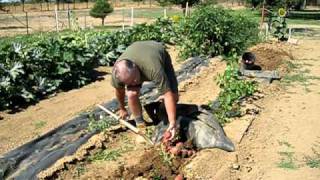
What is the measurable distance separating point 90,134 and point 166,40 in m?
8.24

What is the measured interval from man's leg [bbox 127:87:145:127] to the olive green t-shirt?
17 centimetres

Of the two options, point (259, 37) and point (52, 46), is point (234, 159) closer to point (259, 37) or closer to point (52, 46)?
point (52, 46)

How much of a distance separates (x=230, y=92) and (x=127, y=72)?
292cm

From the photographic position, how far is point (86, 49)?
9742mm

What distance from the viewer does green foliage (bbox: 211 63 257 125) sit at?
6598 mm

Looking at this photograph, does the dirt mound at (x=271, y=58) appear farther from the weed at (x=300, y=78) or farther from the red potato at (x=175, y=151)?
the red potato at (x=175, y=151)

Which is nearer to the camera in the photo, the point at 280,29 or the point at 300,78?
the point at 300,78

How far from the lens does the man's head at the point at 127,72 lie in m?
4.91

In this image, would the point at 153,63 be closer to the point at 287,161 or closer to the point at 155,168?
the point at 155,168

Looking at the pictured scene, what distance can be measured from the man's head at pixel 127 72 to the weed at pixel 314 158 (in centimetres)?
214

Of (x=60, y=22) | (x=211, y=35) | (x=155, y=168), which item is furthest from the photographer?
(x=60, y=22)

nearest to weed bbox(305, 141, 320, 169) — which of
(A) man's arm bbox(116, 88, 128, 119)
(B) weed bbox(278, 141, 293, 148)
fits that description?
(B) weed bbox(278, 141, 293, 148)

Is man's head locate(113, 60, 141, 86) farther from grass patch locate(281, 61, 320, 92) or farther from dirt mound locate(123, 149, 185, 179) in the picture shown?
grass patch locate(281, 61, 320, 92)

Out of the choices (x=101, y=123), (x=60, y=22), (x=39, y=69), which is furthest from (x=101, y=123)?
(x=60, y=22)
